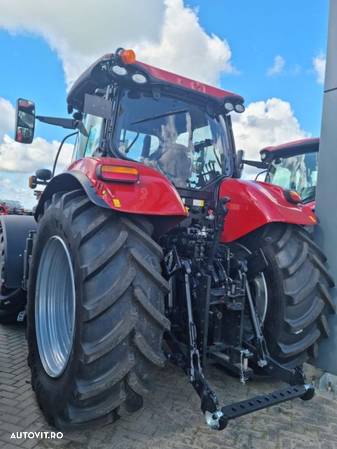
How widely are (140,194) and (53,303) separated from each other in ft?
4.21

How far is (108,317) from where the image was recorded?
209cm

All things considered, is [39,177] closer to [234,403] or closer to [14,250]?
[14,250]

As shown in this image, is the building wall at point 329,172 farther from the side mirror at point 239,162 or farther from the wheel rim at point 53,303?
the wheel rim at point 53,303

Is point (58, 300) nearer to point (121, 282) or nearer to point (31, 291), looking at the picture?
point (31, 291)

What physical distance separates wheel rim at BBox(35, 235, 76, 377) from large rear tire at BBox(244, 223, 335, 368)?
1.47 metres

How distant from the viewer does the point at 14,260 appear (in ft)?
13.6

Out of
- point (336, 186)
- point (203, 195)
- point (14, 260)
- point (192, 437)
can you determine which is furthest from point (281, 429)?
point (14, 260)

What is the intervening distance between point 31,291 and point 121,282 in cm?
123

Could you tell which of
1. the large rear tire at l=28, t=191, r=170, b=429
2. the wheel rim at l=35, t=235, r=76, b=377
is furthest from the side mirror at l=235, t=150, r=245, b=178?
the wheel rim at l=35, t=235, r=76, b=377

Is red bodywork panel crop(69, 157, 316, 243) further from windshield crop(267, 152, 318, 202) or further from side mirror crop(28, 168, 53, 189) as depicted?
windshield crop(267, 152, 318, 202)

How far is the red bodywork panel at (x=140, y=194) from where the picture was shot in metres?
2.20

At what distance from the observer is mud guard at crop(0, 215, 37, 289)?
4121mm

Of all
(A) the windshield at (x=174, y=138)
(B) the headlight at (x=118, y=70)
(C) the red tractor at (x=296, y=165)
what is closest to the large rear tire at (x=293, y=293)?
(A) the windshield at (x=174, y=138)

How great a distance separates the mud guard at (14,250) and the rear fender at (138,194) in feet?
6.58
